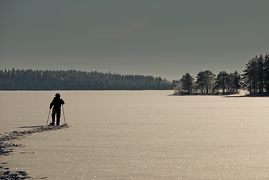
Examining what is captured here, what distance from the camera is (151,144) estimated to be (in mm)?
20672

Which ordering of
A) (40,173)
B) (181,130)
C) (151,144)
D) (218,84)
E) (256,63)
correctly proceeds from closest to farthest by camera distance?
(40,173)
(151,144)
(181,130)
(256,63)
(218,84)

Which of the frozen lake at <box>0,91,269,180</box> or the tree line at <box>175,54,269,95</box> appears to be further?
the tree line at <box>175,54,269,95</box>

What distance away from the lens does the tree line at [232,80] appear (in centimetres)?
12669

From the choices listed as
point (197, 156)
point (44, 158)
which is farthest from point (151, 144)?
point (44, 158)

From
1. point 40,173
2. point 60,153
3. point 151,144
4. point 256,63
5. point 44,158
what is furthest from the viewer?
point 256,63

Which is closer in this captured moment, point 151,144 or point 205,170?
point 205,170

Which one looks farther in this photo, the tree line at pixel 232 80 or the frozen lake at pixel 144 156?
the tree line at pixel 232 80

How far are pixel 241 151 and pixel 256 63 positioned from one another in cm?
11927

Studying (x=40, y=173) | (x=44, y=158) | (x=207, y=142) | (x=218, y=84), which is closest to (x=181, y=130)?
(x=207, y=142)

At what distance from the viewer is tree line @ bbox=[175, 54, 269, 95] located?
416ft

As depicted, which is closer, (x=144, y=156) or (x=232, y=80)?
(x=144, y=156)

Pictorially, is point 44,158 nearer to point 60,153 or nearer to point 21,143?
point 60,153

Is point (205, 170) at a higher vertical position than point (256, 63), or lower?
lower

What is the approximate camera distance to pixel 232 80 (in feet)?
586
